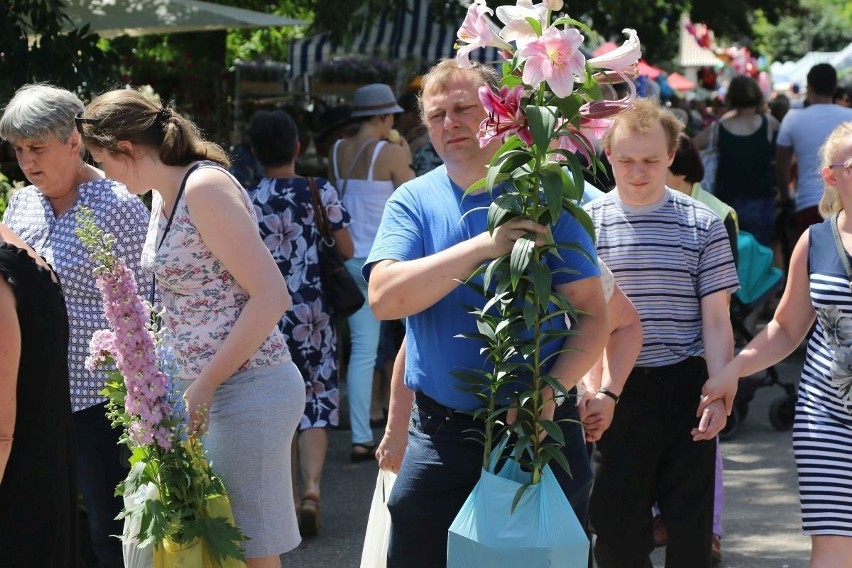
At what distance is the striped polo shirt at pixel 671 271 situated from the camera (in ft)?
15.0

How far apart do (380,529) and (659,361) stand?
49.7 inches

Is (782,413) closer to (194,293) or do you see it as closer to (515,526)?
(194,293)

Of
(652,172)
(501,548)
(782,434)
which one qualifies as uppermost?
(652,172)

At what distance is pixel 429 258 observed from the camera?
3244 millimetres

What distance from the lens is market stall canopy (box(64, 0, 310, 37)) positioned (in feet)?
30.1

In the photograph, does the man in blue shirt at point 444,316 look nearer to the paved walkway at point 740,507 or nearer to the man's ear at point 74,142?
the man's ear at point 74,142

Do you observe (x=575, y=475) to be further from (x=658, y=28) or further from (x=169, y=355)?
(x=658, y=28)

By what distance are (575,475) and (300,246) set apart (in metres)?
3.11

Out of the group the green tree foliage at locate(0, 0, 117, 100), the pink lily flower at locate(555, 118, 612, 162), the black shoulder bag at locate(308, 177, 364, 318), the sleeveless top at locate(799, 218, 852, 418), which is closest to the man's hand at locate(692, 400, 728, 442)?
the sleeveless top at locate(799, 218, 852, 418)

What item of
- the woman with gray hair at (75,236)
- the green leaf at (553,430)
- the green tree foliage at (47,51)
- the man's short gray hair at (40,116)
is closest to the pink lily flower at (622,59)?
the green leaf at (553,430)

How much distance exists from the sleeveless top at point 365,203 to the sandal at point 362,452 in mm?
1100

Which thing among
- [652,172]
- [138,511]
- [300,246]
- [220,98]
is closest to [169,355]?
[138,511]

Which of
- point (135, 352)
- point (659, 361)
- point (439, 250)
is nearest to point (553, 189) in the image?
point (439, 250)

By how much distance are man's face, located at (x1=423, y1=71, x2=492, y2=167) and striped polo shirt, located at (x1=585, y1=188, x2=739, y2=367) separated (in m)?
1.28
